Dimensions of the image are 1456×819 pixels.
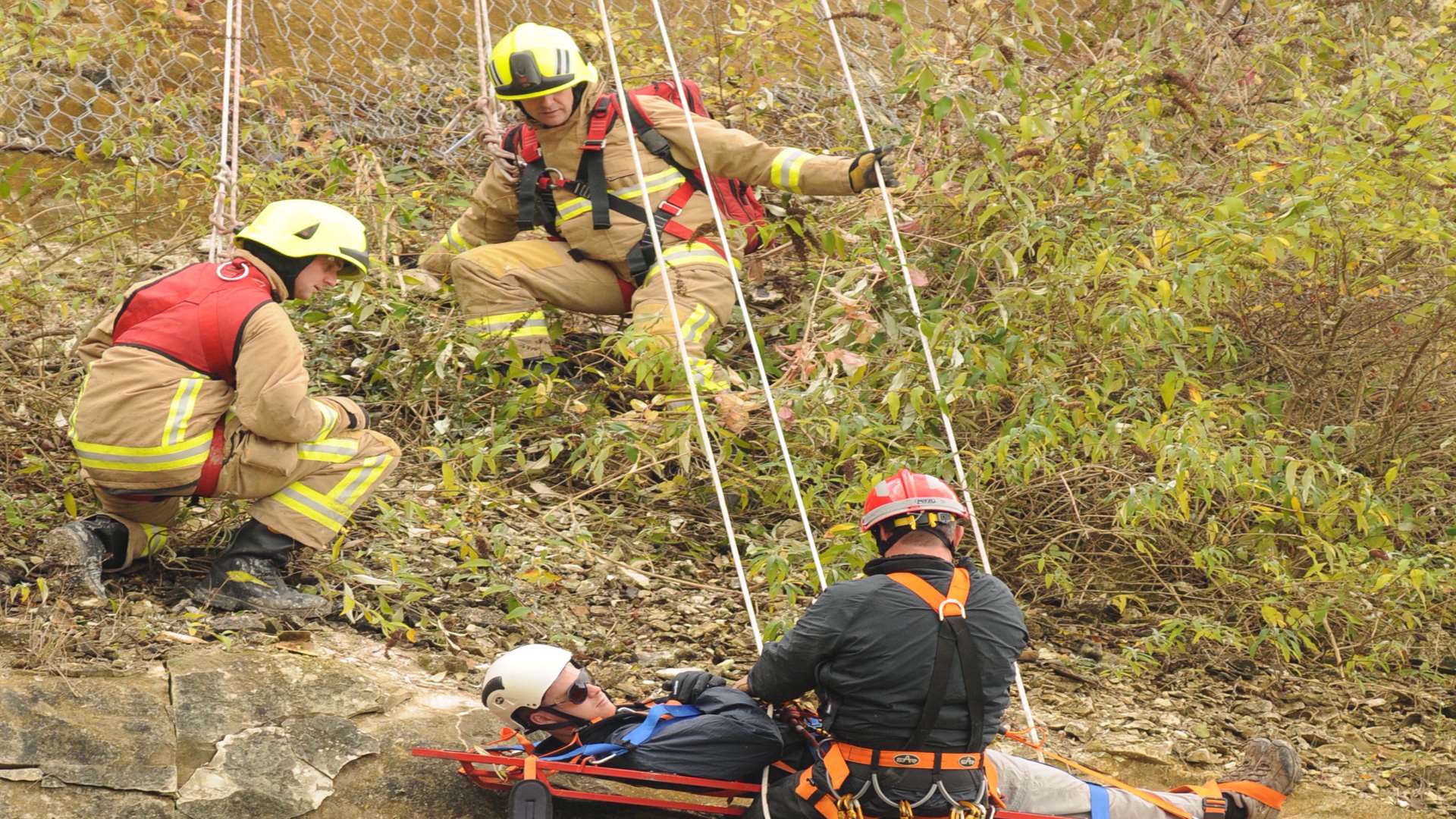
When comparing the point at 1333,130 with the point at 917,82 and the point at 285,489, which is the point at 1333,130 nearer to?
the point at 917,82

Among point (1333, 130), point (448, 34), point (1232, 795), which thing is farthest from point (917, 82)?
point (448, 34)

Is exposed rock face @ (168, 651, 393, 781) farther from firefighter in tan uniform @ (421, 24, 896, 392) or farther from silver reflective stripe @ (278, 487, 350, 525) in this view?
firefighter in tan uniform @ (421, 24, 896, 392)

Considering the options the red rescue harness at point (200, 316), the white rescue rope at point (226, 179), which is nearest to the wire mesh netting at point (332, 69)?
the white rescue rope at point (226, 179)

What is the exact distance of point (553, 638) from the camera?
4.61 meters

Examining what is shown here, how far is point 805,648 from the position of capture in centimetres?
340

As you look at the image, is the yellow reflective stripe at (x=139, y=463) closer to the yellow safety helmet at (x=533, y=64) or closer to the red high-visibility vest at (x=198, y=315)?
the red high-visibility vest at (x=198, y=315)

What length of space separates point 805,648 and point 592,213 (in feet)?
9.17

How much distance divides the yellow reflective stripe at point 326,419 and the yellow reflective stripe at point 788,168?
6.56ft

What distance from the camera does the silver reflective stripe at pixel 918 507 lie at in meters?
3.44

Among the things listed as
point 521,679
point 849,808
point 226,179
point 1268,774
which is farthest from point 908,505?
point 226,179

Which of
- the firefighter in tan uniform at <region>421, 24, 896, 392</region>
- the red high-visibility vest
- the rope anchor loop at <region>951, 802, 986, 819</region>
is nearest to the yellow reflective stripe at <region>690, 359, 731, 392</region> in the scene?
the firefighter in tan uniform at <region>421, 24, 896, 392</region>

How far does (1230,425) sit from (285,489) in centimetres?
325

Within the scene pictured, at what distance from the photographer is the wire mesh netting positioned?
688 cm

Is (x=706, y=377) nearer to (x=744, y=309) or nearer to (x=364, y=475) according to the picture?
(x=744, y=309)
